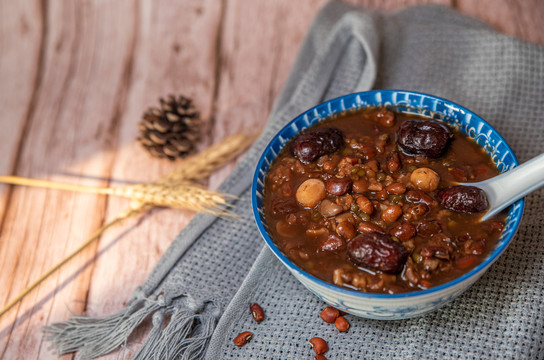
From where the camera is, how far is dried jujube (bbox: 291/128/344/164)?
7.89 feet

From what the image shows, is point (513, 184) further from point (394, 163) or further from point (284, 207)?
point (284, 207)

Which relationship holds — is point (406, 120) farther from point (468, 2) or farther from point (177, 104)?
point (468, 2)

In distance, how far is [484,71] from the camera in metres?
3.09

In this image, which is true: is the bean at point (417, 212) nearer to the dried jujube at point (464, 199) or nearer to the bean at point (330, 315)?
the dried jujube at point (464, 199)

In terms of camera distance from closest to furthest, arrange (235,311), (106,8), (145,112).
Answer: (235,311)
(145,112)
(106,8)

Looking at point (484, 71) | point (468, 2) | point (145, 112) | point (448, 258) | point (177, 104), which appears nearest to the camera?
point (448, 258)

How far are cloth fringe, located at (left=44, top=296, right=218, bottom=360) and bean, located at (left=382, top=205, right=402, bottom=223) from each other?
890mm

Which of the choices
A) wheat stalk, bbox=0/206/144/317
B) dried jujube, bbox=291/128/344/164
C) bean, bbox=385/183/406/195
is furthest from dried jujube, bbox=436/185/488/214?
wheat stalk, bbox=0/206/144/317

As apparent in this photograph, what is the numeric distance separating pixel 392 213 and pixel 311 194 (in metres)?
0.33

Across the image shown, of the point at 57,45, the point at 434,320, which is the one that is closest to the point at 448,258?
the point at 434,320

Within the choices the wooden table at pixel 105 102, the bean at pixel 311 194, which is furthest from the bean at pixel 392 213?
the wooden table at pixel 105 102

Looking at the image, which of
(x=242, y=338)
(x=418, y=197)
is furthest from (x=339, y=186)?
(x=242, y=338)

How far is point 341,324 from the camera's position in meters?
2.32

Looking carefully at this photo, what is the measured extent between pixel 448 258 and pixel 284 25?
2.40 meters
